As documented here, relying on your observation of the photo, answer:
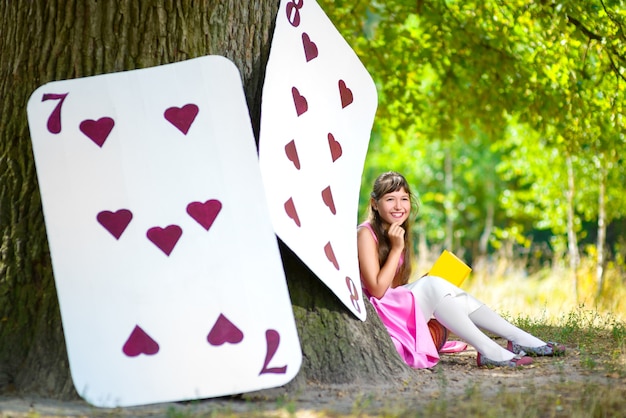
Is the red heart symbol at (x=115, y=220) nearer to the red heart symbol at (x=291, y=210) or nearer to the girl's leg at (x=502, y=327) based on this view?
the red heart symbol at (x=291, y=210)

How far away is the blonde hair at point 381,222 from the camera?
511cm

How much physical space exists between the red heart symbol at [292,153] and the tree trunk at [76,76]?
0.22 metres

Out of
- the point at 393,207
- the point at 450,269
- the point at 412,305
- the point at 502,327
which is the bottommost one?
the point at 502,327

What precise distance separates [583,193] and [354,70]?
27.3ft

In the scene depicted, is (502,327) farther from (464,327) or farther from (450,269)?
(450,269)

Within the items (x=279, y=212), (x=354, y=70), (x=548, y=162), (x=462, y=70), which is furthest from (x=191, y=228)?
(x=548, y=162)

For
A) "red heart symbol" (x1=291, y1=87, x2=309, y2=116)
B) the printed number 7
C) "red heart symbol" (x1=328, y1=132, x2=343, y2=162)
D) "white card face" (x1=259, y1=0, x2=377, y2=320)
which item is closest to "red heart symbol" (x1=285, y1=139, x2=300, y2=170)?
"white card face" (x1=259, y1=0, x2=377, y2=320)

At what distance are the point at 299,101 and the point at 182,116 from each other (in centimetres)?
64

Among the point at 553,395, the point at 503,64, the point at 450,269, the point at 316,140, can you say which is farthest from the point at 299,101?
the point at 503,64

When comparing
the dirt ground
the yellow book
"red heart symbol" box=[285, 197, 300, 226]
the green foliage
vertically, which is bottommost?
the dirt ground

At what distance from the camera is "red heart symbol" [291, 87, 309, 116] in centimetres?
425

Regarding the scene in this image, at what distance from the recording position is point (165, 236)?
377cm

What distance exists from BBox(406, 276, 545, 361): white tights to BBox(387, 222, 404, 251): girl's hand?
266mm

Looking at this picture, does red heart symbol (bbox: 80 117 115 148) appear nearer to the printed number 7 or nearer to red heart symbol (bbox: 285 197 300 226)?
the printed number 7
